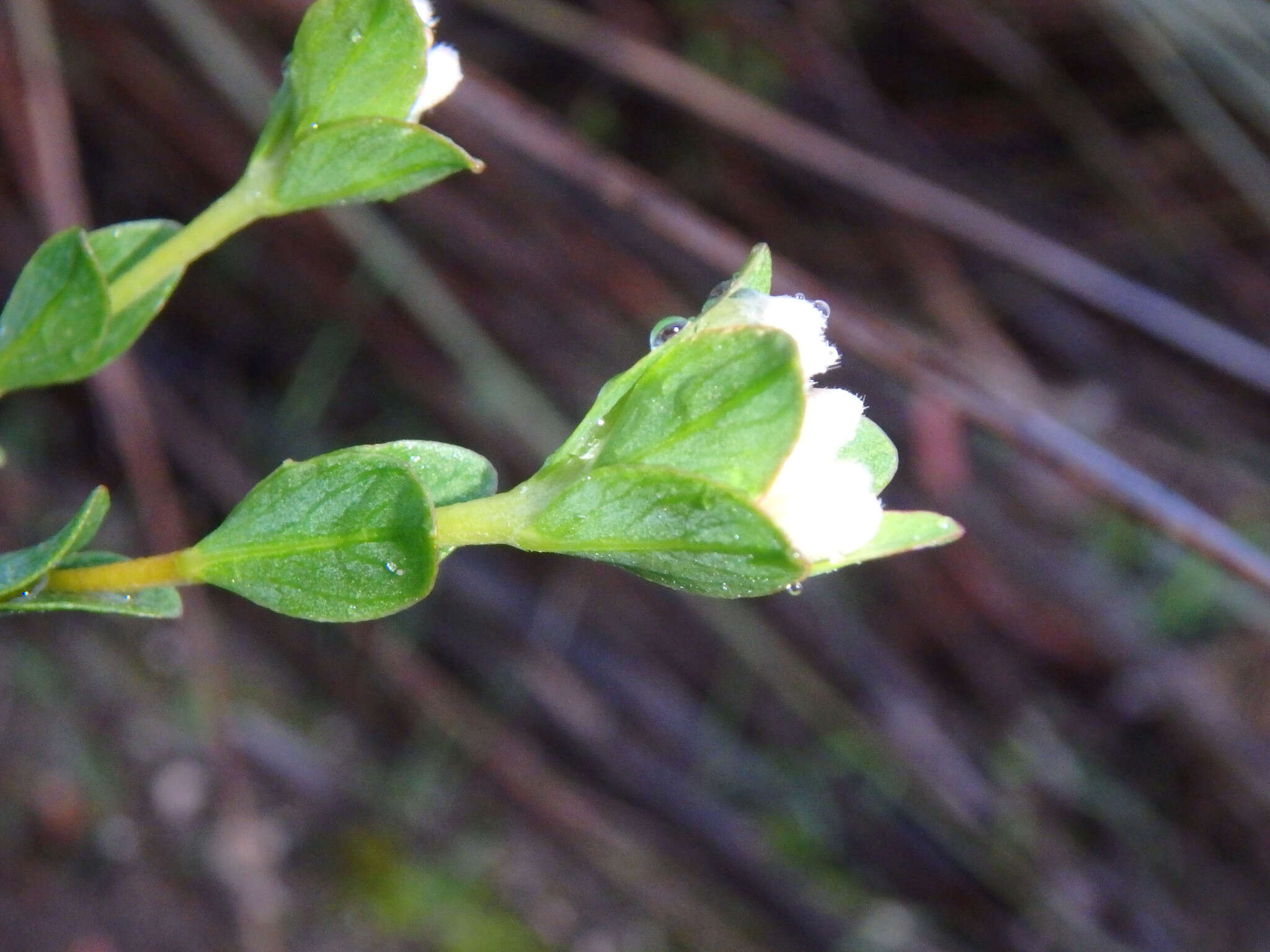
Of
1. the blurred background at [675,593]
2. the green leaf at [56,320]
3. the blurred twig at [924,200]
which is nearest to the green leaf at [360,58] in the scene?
the green leaf at [56,320]

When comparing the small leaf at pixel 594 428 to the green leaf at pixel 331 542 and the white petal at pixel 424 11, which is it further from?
the white petal at pixel 424 11

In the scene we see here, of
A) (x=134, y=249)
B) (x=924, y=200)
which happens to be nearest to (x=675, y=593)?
(x=924, y=200)

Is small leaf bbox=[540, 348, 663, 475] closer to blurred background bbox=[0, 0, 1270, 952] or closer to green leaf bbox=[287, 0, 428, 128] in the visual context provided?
green leaf bbox=[287, 0, 428, 128]

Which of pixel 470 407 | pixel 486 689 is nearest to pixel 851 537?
pixel 470 407

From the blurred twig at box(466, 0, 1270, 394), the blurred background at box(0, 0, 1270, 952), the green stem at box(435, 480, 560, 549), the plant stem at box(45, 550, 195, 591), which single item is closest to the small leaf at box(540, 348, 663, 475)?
the green stem at box(435, 480, 560, 549)

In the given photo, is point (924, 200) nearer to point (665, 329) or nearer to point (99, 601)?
point (665, 329)

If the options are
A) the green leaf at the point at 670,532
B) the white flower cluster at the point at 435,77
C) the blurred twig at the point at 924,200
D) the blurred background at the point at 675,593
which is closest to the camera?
the green leaf at the point at 670,532
